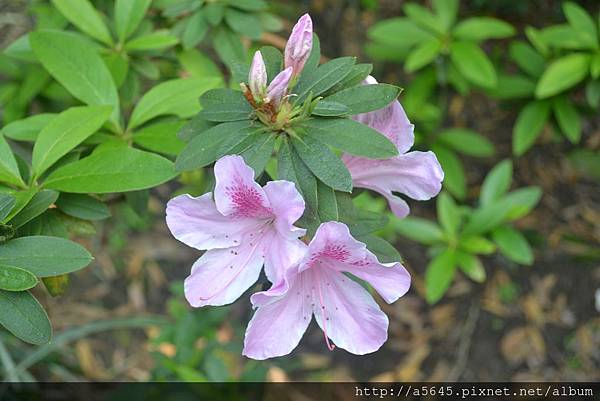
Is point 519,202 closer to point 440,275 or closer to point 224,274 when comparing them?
point 440,275

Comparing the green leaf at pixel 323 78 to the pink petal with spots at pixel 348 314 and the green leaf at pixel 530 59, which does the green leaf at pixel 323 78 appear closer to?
the pink petal with spots at pixel 348 314

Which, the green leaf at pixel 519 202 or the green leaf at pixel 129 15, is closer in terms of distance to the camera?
the green leaf at pixel 129 15

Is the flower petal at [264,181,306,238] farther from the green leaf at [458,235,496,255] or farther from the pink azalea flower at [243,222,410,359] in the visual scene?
the green leaf at [458,235,496,255]

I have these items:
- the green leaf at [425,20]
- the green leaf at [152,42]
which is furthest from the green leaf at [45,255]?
the green leaf at [425,20]

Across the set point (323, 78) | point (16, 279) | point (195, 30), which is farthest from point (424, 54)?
point (16, 279)

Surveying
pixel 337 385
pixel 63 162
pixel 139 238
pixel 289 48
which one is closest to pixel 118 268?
pixel 139 238

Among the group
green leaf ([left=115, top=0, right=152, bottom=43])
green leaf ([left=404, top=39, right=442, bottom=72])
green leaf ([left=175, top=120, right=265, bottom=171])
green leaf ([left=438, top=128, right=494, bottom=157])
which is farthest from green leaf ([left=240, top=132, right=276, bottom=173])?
green leaf ([left=438, top=128, right=494, bottom=157])
